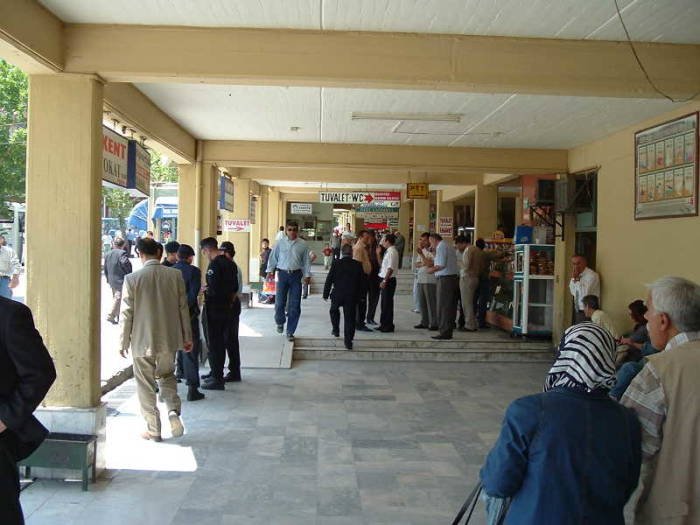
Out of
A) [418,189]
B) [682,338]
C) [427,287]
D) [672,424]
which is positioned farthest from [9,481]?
[418,189]

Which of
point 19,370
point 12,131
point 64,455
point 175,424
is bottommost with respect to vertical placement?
point 175,424

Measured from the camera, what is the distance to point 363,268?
35.9 ft

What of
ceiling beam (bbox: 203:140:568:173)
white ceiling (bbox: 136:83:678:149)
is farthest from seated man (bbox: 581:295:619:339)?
ceiling beam (bbox: 203:140:568:173)

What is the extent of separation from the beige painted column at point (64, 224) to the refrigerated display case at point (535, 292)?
7.72m

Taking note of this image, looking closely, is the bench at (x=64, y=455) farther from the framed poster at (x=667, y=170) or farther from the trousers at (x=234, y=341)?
the framed poster at (x=667, y=170)

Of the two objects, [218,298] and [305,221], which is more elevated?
[305,221]

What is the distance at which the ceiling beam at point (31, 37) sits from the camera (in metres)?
4.13

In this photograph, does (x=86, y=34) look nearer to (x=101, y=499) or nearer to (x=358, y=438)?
(x=101, y=499)

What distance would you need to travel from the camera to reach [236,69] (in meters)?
5.08

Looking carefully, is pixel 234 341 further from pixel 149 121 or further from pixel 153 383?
pixel 149 121

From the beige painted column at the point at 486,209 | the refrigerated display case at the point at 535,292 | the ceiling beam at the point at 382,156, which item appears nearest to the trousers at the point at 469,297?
the refrigerated display case at the point at 535,292

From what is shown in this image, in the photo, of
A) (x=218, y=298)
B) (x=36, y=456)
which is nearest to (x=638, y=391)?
(x=36, y=456)

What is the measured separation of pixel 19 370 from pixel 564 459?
A: 6.81 feet

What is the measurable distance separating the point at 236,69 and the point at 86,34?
1.17 metres
